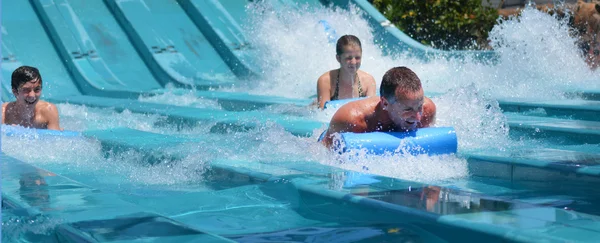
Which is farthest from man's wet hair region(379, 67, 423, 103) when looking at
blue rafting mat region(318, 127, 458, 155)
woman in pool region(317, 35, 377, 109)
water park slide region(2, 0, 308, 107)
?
water park slide region(2, 0, 308, 107)

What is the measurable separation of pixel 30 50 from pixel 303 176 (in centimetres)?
737

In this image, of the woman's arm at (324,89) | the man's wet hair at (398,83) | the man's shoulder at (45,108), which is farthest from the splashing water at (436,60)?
the man's shoulder at (45,108)

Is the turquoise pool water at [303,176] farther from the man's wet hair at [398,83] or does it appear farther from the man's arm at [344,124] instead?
the man's wet hair at [398,83]

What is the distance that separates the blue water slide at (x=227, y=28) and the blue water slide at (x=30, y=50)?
1.98m

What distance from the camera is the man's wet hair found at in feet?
13.1

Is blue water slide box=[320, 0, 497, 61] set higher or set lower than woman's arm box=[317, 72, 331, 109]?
higher

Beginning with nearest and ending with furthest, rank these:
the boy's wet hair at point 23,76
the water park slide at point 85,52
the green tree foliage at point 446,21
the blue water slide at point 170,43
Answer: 1. the boy's wet hair at point 23,76
2. the water park slide at point 85,52
3. the blue water slide at point 170,43
4. the green tree foliage at point 446,21

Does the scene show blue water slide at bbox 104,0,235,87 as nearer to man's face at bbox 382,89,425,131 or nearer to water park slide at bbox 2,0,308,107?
water park slide at bbox 2,0,308,107

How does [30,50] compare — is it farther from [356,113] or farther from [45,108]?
[356,113]

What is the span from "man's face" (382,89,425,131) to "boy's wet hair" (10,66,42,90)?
291cm

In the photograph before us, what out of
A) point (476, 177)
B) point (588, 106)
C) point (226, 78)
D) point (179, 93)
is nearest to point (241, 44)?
point (226, 78)

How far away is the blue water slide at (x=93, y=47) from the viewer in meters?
10.0

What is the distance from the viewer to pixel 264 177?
395cm

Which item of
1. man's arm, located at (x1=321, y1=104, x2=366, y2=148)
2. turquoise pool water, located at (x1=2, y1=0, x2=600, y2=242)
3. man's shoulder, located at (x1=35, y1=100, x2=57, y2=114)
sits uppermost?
man's shoulder, located at (x1=35, y1=100, x2=57, y2=114)
